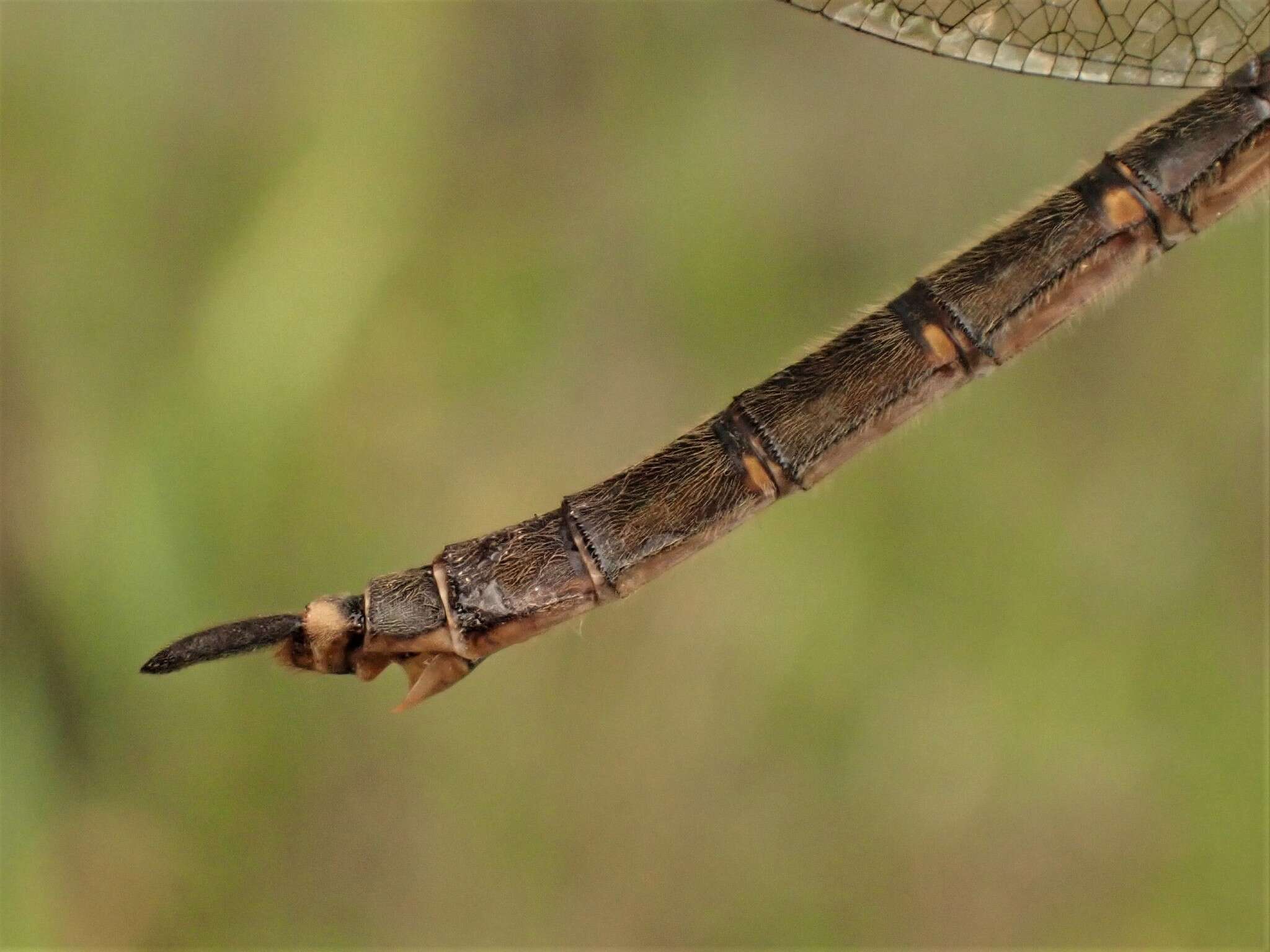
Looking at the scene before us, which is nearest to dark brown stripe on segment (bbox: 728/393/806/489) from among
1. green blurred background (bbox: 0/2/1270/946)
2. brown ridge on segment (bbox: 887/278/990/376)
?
brown ridge on segment (bbox: 887/278/990/376)

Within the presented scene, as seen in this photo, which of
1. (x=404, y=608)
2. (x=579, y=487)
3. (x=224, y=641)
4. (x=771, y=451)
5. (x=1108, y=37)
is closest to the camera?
(x=224, y=641)

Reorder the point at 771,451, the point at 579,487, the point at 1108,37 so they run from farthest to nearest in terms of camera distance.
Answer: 1. the point at 579,487
2. the point at 1108,37
3. the point at 771,451

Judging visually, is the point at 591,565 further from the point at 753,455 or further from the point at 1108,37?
the point at 1108,37

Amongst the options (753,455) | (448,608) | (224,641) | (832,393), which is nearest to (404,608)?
(448,608)

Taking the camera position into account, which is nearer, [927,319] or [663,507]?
[663,507]

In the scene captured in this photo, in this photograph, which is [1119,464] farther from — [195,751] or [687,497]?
[195,751]
